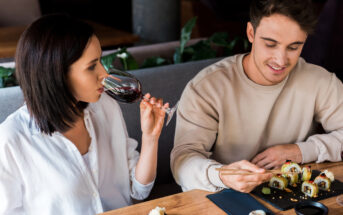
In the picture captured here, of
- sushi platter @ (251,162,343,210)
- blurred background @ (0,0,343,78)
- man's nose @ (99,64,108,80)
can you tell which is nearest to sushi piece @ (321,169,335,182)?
sushi platter @ (251,162,343,210)

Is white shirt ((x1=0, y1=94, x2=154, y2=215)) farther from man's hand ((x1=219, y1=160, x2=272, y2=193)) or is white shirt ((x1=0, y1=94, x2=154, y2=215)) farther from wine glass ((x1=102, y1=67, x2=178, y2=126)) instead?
man's hand ((x1=219, y1=160, x2=272, y2=193))

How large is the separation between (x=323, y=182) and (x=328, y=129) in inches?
18.5

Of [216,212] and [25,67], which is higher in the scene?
[25,67]

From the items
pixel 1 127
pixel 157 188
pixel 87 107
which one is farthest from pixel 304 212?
pixel 157 188

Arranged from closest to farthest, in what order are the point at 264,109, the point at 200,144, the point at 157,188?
the point at 200,144 < the point at 264,109 < the point at 157,188

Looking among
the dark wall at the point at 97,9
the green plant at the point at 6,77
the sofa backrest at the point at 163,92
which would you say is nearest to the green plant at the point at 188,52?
the sofa backrest at the point at 163,92

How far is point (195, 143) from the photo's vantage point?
1.69 m

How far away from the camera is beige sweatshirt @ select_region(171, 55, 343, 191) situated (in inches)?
68.7

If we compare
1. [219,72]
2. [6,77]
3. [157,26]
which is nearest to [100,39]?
[157,26]

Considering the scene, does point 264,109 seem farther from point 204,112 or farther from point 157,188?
point 157,188

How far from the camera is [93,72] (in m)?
1.47

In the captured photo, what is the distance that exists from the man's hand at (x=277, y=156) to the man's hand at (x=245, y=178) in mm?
351

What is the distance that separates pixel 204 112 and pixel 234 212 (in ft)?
1.76

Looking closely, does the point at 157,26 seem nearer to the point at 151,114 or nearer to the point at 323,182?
the point at 151,114
